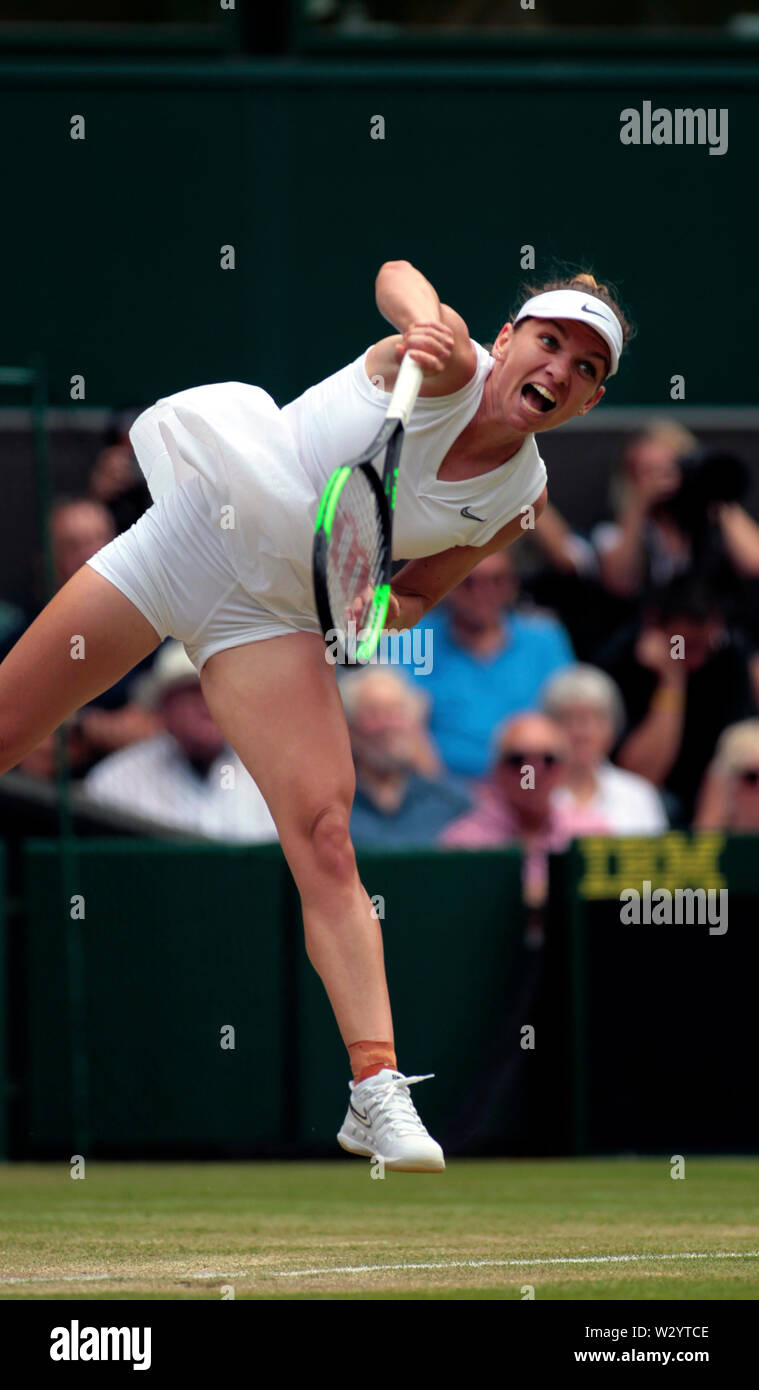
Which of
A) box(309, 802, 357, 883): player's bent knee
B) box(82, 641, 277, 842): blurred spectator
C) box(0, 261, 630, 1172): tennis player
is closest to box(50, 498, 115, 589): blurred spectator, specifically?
box(82, 641, 277, 842): blurred spectator

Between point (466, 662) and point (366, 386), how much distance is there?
438 centimetres

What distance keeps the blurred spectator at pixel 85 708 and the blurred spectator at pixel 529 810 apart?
1.35 meters

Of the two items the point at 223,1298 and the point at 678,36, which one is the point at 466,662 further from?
the point at 223,1298

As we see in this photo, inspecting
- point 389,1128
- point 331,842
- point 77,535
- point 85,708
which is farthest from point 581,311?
point 85,708

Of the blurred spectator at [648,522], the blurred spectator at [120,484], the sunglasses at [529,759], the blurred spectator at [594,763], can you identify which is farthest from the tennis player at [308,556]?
the blurred spectator at [648,522]

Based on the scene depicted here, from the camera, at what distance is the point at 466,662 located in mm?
9305

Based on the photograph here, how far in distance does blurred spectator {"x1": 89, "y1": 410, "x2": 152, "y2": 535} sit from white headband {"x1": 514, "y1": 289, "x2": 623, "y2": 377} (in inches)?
172

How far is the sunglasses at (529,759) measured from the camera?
8.48 meters

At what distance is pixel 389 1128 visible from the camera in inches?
185

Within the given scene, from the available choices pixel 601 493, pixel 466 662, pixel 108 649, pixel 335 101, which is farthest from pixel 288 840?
pixel 335 101

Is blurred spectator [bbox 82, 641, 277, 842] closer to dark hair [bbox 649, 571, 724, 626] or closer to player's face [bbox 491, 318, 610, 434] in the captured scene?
dark hair [bbox 649, 571, 724, 626]

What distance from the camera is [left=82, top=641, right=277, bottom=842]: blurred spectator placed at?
872 centimetres

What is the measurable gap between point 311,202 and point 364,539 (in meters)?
6.45

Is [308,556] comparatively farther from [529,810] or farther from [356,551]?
[529,810]
